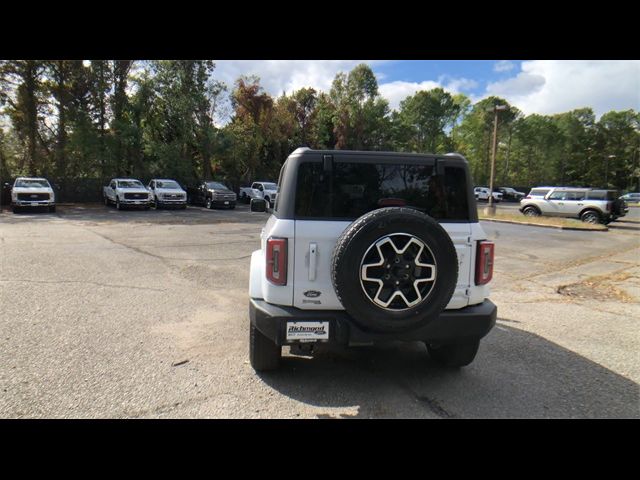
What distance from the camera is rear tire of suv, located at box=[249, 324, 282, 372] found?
11.6ft

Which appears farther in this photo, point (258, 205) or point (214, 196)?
point (214, 196)

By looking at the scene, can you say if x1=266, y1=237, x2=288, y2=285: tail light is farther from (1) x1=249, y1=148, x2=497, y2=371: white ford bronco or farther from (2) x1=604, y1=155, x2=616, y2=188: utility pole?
(2) x1=604, y1=155, x2=616, y2=188: utility pole

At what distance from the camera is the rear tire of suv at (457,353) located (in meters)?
3.74

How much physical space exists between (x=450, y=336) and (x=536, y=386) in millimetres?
1088

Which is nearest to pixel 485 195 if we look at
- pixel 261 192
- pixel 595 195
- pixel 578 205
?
pixel 578 205

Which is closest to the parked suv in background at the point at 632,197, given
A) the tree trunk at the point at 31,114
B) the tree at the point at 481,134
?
the tree at the point at 481,134

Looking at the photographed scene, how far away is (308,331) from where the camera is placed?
309 cm

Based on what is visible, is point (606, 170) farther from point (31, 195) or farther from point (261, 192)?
point (31, 195)

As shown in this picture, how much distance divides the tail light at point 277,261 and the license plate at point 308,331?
35 centimetres

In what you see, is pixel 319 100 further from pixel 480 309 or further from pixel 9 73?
pixel 480 309

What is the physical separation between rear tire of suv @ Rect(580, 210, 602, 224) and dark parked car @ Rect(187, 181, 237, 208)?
19931 millimetres

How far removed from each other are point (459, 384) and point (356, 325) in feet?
4.14

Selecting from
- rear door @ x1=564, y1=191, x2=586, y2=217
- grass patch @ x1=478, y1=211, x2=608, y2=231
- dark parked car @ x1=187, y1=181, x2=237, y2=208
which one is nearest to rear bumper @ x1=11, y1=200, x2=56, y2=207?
dark parked car @ x1=187, y1=181, x2=237, y2=208
